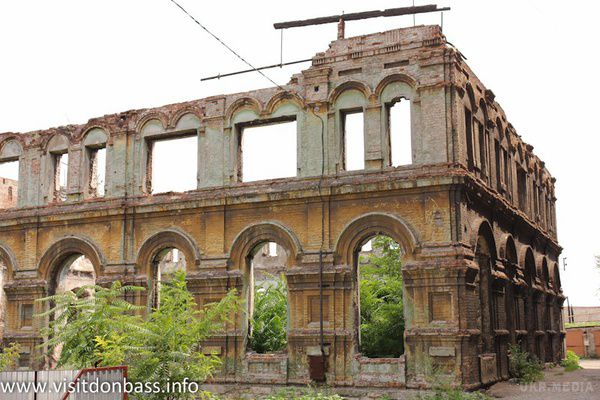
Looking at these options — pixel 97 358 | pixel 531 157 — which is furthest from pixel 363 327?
pixel 531 157

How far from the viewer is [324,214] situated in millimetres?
17297

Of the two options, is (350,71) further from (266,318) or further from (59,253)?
(59,253)

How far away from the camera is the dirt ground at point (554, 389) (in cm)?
1590

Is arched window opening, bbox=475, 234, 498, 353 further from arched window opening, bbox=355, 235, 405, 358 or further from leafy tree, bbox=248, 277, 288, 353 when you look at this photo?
leafy tree, bbox=248, 277, 288, 353

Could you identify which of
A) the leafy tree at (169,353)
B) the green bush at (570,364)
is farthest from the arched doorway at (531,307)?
the leafy tree at (169,353)

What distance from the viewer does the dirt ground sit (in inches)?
626

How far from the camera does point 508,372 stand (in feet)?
61.1

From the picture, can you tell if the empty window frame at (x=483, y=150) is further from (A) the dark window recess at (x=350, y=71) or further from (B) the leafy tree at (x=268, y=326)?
(B) the leafy tree at (x=268, y=326)

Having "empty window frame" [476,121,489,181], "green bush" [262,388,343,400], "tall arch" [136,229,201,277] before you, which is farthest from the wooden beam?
"green bush" [262,388,343,400]

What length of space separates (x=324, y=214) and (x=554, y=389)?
6.53 metres

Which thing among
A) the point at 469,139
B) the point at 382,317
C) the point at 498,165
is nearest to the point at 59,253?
the point at 382,317

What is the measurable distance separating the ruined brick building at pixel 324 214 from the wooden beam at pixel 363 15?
166cm

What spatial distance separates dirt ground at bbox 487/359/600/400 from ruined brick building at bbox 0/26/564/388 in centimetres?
45

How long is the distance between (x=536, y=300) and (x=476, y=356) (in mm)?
8352
